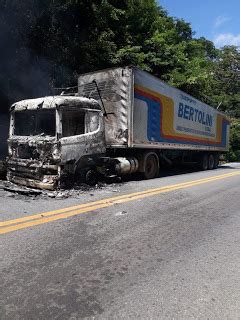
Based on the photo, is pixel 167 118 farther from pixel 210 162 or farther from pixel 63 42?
pixel 210 162

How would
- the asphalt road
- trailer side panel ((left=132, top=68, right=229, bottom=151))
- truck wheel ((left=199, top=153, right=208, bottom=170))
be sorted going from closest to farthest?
the asphalt road, trailer side panel ((left=132, top=68, right=229, bottom=151)), truck wheel ((left=199, top=153, right=208, bottom=170))

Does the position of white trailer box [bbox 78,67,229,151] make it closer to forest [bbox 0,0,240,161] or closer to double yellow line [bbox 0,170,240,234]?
double yellow line [bbox 0,170,240,234]

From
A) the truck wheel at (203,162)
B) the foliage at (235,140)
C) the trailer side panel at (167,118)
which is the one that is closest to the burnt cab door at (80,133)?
the trailer side panel at (167,118)

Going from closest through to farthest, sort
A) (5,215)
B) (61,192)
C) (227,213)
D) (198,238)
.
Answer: (198,238) → (5,215) → (227,213) → (61,192)

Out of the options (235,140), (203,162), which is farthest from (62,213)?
(235,140)

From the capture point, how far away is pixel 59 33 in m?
16.2

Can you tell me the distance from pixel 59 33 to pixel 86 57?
1.67 metres

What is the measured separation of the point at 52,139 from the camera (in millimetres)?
9141

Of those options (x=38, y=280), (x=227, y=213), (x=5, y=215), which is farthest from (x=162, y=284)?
(x=227, y=213)

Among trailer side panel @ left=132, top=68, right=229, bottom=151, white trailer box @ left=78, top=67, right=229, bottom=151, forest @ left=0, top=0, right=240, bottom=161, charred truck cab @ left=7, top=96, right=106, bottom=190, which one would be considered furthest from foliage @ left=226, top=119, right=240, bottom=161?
charred truck cab @ left=7, top=96, right=106, bottom=190

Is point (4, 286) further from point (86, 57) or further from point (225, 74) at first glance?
point (225, 74)

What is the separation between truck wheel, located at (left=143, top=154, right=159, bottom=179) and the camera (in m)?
13.3

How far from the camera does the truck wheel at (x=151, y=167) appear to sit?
13.3 meters

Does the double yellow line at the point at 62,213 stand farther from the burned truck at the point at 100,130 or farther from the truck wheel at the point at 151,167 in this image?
the truck wheel at the point at 151,167
